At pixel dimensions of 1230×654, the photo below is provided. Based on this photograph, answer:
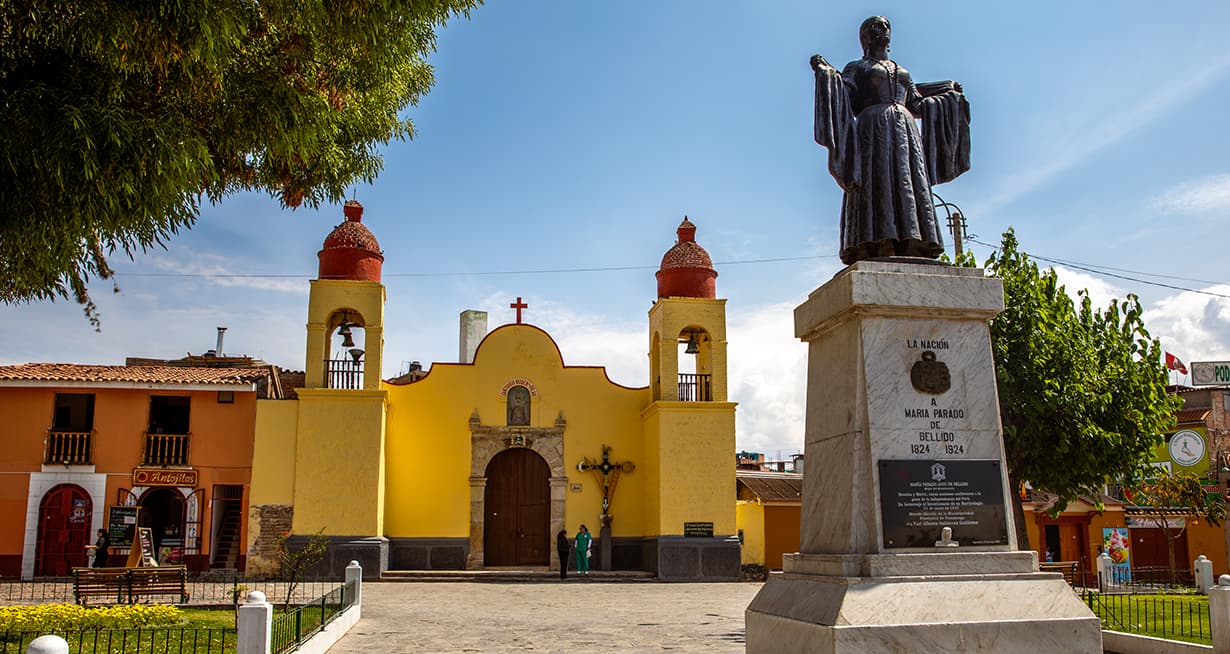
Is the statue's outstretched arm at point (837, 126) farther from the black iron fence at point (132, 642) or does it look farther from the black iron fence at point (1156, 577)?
the black iron fence at point (1156, 577)

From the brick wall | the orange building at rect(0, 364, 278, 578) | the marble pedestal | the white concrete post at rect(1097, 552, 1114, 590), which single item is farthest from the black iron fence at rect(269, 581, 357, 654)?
the white concrete post at rect(1097, 552, 1114, 590)

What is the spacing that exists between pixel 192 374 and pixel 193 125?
15110 millimetres

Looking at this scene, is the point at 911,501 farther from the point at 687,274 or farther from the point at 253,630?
the point at 687,274

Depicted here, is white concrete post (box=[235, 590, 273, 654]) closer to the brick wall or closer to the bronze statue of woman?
the bronze statue of woman

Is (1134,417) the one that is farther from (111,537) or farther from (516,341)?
(111,537)

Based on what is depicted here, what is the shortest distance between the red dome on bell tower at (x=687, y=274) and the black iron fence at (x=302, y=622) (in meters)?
11.3

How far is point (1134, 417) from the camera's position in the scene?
540 inches

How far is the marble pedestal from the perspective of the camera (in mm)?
5469

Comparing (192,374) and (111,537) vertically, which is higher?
(192,374)

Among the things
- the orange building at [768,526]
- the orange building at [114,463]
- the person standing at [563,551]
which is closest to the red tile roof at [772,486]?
the orange building at [768,526]

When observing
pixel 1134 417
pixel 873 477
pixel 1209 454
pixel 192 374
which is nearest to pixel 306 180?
pixel 873 477

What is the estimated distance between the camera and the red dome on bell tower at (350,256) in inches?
821

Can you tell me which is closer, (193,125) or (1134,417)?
(193,125)

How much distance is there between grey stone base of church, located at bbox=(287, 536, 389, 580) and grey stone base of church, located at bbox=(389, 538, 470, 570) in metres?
1.38
